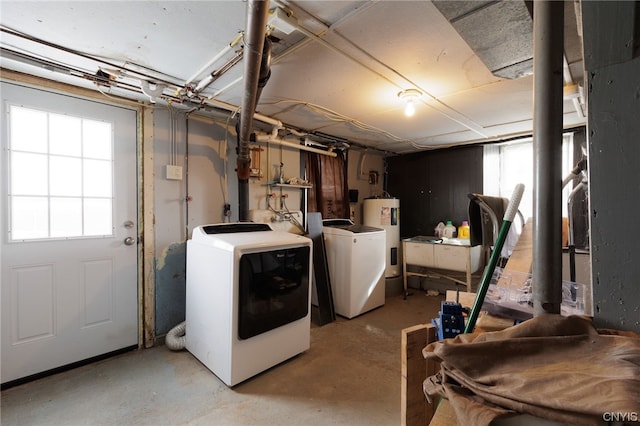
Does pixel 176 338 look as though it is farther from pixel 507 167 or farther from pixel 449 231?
pixel 507 167

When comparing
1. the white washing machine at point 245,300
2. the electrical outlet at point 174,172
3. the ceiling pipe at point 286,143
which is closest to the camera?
the white washing machine at point 245,300

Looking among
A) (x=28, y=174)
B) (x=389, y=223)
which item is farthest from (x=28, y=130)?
(x=389, y=223)

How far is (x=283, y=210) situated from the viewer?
3.26m

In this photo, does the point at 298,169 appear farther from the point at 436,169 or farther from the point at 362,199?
the point at 436,169

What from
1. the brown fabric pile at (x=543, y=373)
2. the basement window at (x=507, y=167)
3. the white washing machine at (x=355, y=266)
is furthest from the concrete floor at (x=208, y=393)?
the basement window at (x=507, y=167)

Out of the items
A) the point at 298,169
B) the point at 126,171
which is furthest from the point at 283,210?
the point at 126,171

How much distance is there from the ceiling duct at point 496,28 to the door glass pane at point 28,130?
8.65ft

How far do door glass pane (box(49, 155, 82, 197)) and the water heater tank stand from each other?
3289mm

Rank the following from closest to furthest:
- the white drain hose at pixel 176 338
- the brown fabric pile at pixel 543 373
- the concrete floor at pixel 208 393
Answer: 1. the brown fabric pile at pixel 543 373
2. the concrete floor at pixel 208 393
3. the white drain hose at pixel 176 338

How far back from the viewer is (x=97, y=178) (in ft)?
7.22

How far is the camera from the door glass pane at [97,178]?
2154mm

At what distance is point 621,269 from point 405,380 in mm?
696

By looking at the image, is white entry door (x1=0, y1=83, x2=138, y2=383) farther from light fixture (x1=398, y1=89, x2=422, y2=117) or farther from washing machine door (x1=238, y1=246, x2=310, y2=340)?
light fixture (x1=398, y1=89, x2=422, y2=117)

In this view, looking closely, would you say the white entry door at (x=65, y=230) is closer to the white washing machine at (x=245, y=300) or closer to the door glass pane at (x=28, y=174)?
the door glass pane at (x=28, y=174)
